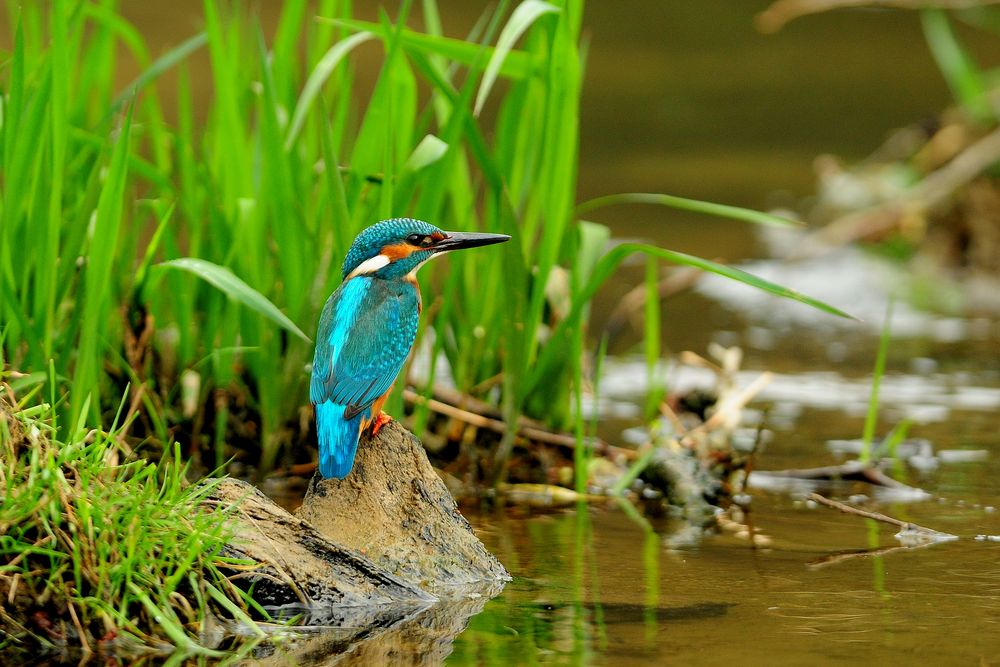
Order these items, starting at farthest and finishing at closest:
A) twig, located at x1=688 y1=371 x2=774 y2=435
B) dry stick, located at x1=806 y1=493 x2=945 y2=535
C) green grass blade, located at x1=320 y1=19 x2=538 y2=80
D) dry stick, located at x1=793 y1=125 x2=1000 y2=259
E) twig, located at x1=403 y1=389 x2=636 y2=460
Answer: dry stick, located at x1=793 y1=125 x2=1000 y2=259 → twig, located at x1=688 y1=371 x2=774 y2=435 → twig, located at x1=403 y1=389 x2=636 y2=460 → green grass blade, located at x1=320 y1=19 x2=538 y2=80 → dry stick, located at x1=806 y1=493 x2=945 y2=535

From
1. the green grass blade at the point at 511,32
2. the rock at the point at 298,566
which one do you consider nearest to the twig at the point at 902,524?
the rock at the point at 298,566

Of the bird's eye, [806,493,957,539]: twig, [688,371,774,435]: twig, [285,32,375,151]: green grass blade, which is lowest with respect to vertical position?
[806,493,957,539]: twig

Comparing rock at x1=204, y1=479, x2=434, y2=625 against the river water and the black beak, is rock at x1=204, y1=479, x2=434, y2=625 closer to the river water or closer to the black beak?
the river water

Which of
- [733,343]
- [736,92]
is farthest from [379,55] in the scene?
[733,343]

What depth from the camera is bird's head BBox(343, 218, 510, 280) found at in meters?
3.47

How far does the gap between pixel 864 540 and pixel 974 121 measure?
189 inches

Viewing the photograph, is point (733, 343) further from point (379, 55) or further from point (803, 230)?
point (379, 55)

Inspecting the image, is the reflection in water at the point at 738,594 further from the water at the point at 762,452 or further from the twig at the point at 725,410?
the twig at the point at 725,410

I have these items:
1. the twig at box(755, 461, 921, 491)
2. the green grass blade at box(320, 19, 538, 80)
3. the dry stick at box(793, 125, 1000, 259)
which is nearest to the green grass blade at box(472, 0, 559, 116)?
Answer: the green grass blade at box(320, 19, 538, 80)

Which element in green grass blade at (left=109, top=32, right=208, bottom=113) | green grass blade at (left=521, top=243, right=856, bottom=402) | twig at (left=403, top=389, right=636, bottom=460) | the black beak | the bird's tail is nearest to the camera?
the bird's tail

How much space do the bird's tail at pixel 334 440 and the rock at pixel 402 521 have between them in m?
0.15

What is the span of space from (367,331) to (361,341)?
38 mm

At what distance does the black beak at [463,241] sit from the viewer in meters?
3.56

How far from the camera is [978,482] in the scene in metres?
4.48
